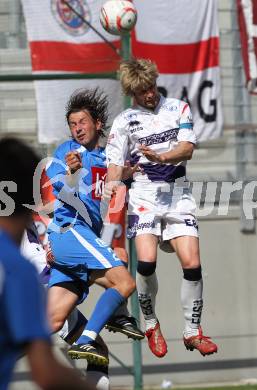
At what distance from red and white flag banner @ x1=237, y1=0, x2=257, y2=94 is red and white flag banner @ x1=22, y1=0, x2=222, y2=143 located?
0.33 m

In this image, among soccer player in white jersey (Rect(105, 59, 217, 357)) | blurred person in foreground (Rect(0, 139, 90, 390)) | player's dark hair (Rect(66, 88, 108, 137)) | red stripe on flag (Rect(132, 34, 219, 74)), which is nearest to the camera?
blurred person in foreground (Rect(0, 139, 90, 390))

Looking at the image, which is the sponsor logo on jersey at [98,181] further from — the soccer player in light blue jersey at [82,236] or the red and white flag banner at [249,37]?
the red and white flag banner at [249,37]

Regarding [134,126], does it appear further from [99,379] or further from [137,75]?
[99,379]

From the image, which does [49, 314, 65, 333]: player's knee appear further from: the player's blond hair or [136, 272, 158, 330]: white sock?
the player's blond hair

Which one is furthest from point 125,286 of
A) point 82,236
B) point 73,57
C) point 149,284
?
point 73,57

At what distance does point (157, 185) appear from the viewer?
688 cm

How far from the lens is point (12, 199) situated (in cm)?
309

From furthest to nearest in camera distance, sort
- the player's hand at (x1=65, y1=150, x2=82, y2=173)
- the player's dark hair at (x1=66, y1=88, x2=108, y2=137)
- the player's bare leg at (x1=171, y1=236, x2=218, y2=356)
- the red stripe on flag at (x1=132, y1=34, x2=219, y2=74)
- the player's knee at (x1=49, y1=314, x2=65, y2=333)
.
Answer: the red stripe on flag at (x1=132, y1=34, x2=219, y2=74) → the player's bare leg at (x1=171, y1=236, x2=218, y2=356) → the player's dark hair at (x1=66, y1=88, x2=108, y2=137) → the player's knee at (x1=49, y1=314, x2=65, y2=333) → the player's hand at (x1=65, y1=150, x2=82, y2=173)

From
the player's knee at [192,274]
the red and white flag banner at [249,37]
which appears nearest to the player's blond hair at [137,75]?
the player's knee at [192,274]

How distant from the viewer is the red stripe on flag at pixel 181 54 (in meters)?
9.09

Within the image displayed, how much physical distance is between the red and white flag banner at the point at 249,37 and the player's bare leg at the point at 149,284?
3027mm

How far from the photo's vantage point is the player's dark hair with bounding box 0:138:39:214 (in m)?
2.93

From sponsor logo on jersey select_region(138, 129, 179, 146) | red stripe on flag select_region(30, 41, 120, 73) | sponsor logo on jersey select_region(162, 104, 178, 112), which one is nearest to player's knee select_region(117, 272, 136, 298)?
sponsor logo on jersey select_region(138, 129, 179, 146)

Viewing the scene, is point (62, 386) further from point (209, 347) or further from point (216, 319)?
point (216, 319)
